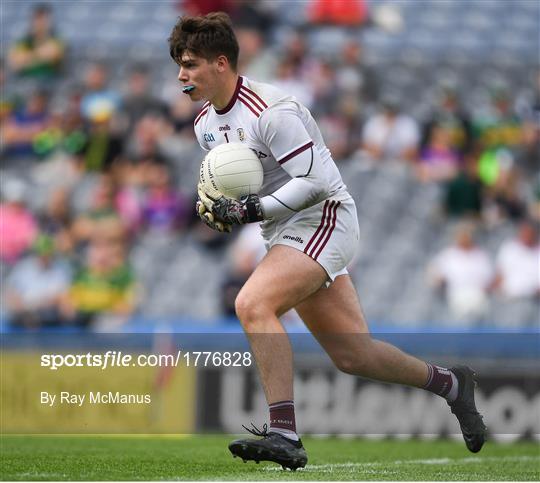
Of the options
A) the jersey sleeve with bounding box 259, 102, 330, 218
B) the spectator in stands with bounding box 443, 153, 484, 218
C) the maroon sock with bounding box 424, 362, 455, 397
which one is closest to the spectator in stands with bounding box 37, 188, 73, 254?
the spectator in stands with bounding box 443, 153, 484, 218

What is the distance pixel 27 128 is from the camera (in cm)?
1677

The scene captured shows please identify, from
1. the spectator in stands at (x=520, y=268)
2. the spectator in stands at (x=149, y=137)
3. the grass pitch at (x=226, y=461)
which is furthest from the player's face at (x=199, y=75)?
the spectator in stands at (x=149, y=137)

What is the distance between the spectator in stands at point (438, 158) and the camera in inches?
607

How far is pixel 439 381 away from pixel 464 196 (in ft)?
23.6

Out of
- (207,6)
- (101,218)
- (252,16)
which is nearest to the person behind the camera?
(101,218)

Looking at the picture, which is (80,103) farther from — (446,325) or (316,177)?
(316,177)

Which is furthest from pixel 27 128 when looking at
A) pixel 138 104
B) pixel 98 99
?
pixel 138 104

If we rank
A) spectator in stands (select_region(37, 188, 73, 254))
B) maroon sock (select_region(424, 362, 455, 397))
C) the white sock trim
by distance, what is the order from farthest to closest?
spectator in stands (select_region(37, 188, 73, 254)) → maroon sock (select_region(424, 362, 455, 397)) → the white sock trim

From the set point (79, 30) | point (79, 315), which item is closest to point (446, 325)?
point (79, 315)

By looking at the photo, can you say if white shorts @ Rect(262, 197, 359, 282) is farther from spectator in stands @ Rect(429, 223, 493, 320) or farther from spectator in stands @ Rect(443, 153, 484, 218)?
spectator in stands @ Rect(443, 153, 484, 218)

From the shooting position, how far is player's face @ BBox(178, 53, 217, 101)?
6.98 meters

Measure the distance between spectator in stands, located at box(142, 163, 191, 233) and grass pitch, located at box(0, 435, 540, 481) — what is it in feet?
15.5

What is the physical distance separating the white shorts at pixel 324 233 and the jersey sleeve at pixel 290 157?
19 cm

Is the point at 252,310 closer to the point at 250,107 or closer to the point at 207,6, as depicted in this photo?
the point at 250,107
